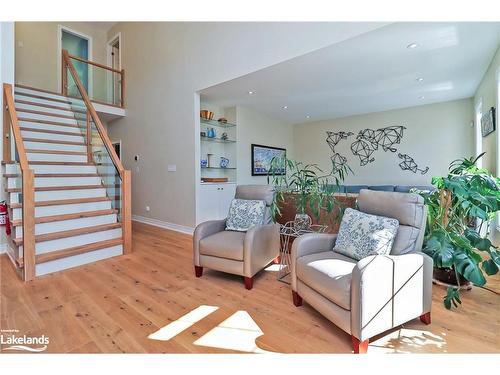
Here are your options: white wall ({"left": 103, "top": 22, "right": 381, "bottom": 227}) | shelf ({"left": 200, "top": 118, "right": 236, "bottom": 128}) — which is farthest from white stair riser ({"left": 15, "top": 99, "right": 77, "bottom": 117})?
shelf ({"left": 200, "top": 118, "right": 236, "bottom": 128})

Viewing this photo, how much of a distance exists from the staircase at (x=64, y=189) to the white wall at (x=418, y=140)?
497cm

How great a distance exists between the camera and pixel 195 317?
6.04ft

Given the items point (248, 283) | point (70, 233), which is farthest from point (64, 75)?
point (248, 283)

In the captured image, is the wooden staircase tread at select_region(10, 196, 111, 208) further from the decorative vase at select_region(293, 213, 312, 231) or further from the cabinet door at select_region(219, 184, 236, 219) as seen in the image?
the decorative vase at select_region(293, 213, 312, 231)

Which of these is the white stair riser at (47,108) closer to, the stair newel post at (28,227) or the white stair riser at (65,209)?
the white stair riser at (65,209)

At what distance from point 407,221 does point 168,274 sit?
2273mm

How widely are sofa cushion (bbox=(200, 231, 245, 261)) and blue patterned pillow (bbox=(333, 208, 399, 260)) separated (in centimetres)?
87

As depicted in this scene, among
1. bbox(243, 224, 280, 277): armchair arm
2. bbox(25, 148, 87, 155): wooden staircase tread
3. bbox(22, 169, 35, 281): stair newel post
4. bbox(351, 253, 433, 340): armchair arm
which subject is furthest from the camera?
bbox(25, 148, 87, 155): wooden staircase tread

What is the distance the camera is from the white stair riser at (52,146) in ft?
13.3

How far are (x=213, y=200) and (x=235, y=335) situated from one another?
3.15 m

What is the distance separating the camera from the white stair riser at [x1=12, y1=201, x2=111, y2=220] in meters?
2.77

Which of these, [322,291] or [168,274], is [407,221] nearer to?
[322,291]

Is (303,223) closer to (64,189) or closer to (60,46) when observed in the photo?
(64,189)
